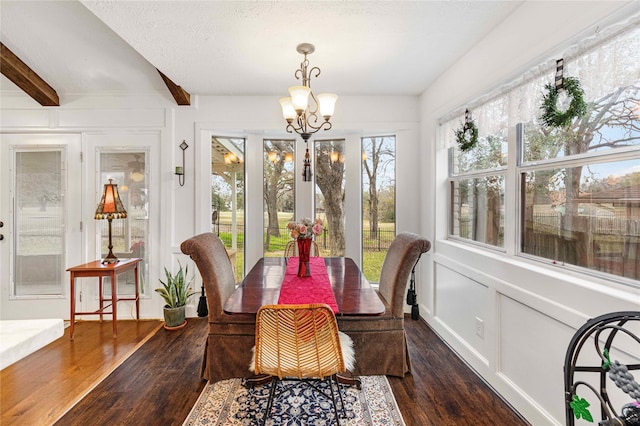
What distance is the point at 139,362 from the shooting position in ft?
8.16

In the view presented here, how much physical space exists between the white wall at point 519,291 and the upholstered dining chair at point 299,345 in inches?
44.1

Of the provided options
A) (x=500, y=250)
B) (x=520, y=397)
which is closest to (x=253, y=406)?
(x=520, y=397)

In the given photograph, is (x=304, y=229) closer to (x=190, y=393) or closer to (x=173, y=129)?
(x=190, y=393)

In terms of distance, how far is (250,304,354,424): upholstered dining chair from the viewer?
5.09ft

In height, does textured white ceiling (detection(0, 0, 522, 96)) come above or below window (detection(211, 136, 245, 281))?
above

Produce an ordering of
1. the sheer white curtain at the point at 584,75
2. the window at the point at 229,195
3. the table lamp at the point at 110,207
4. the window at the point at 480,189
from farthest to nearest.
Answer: the window at the point at 229,195 → the table lamp at the point at 110,207 → the window at the point at 480,189 → the sheer white curtain at the point at 584,75

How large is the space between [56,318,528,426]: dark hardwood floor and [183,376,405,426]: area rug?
9 cm

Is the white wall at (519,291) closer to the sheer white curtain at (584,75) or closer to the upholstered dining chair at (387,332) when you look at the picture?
the sheer white curtain at (584,75)

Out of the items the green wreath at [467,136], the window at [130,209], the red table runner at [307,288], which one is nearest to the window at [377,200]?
the green wreath at [467,136]

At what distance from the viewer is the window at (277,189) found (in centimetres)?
396

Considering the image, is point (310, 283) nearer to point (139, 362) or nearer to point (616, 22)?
point (139, 362)

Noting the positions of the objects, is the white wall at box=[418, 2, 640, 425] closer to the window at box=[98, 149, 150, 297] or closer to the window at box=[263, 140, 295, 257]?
the window at box=[263, 140, 295, 257]

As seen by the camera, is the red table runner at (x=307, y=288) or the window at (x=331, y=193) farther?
the window at (x=331, y=193)

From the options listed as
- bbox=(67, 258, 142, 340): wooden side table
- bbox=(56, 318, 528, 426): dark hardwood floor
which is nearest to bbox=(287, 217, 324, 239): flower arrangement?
bbox=(56, 318, 528, 426): dark hardwood floor
